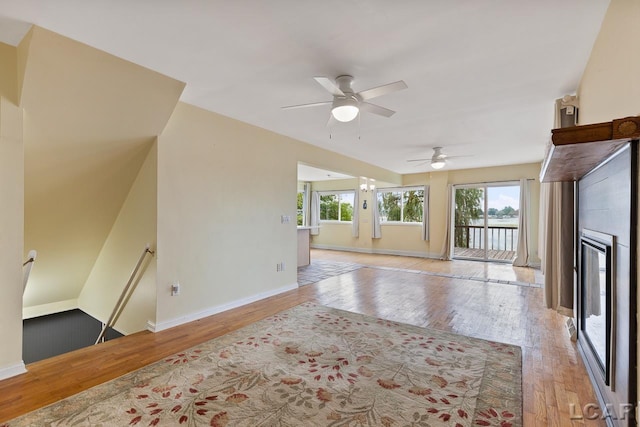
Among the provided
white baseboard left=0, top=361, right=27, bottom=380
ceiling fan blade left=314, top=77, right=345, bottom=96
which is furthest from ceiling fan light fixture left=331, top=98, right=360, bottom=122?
white baseboard left=0, top=361, right=27, bottom=380

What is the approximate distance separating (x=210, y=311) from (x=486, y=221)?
24.1ft

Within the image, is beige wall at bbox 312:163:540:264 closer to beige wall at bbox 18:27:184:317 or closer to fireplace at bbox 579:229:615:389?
fireplace at bbox 579:229:615:389

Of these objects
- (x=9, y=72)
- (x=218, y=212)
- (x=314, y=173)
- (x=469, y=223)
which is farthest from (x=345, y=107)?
(x=469, y=223)

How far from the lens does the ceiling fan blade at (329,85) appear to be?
2257mm

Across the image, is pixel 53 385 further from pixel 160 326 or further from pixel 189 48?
pixel 189 48

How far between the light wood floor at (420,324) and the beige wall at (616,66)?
6.23 feet

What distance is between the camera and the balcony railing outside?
7.95m

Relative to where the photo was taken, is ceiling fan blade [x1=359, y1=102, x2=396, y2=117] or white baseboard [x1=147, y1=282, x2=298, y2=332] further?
white baseboard [x1=147, y1=282, x2=298, y2=332]

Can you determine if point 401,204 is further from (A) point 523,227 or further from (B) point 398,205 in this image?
(A) point 523,227

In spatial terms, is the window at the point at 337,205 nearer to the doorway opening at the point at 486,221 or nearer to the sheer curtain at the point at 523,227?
the doorway opening at the point at 486,221

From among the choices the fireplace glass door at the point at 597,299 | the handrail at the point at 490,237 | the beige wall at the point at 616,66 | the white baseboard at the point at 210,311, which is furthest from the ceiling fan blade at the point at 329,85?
the handrail at the point at 490,237

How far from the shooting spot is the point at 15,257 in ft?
7.49

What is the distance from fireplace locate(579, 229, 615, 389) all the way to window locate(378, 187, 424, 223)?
21.3 feet

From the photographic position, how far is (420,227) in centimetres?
879
